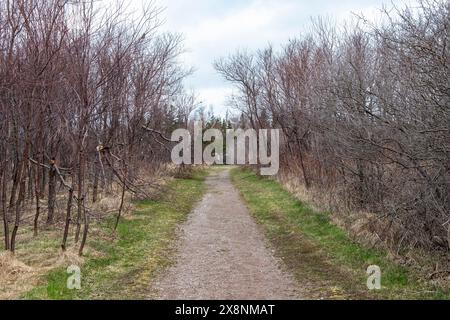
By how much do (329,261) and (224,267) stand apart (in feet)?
5.76

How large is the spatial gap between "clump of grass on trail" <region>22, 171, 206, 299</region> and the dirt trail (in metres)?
0.31

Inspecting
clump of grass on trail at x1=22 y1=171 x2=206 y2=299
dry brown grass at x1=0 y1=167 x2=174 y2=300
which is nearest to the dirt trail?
clump of grass on trail at x1=22 y1=171 x2=206 y2=299

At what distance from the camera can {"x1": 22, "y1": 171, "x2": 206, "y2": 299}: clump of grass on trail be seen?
19.7ft

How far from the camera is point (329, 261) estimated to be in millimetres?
7594

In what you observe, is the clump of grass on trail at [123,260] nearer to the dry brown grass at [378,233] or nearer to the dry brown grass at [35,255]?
the dry brown grass at [35,255]

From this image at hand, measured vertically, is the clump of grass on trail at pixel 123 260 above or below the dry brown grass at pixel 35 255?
below

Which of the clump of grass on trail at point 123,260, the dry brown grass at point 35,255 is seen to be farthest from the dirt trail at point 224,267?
the dry brown grass at point 35,255

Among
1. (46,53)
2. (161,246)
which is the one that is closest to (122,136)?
(161,246)

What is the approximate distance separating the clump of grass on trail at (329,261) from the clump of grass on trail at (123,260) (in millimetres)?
2234

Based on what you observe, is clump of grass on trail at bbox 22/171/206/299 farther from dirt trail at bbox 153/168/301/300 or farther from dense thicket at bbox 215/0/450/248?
dense thicket at bbox 215/0/450/248

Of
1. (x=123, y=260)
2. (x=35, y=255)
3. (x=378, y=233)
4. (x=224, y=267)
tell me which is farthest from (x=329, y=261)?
(x=35, y=255)

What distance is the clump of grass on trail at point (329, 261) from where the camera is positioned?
232 inches

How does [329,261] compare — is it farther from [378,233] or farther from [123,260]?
[123,260]

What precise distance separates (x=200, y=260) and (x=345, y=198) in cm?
448
